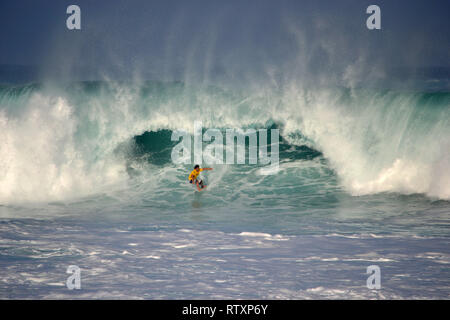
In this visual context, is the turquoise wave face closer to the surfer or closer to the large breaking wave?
the large breaking wave

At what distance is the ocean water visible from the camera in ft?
18.6

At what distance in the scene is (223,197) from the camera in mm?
11242

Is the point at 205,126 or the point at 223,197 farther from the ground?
the point at 205,126

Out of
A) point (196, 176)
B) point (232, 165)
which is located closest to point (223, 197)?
point (196, 176)

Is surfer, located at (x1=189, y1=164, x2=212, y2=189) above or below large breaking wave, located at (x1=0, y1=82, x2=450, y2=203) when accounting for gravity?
below

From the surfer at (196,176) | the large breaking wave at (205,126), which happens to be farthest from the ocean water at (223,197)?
the surfer at (196,176)

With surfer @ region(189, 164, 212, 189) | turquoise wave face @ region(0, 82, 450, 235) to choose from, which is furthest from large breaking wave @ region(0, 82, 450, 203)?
surfer @ region(189, 164, 212, 189)

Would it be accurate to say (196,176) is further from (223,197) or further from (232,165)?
(232,165)

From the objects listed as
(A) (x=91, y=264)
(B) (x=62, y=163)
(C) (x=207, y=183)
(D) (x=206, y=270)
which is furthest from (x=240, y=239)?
(B) (x=62, y=163)

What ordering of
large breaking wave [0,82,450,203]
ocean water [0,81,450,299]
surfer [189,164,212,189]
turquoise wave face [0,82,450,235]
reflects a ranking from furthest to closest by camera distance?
large breaking wave [0,82,450,203] < surfer [189,164,212,189] < turquoise wave face [0,82,450,235] < ocean water [0,81,450,299]

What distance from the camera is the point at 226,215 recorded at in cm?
945

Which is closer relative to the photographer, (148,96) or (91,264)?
(91,264)
